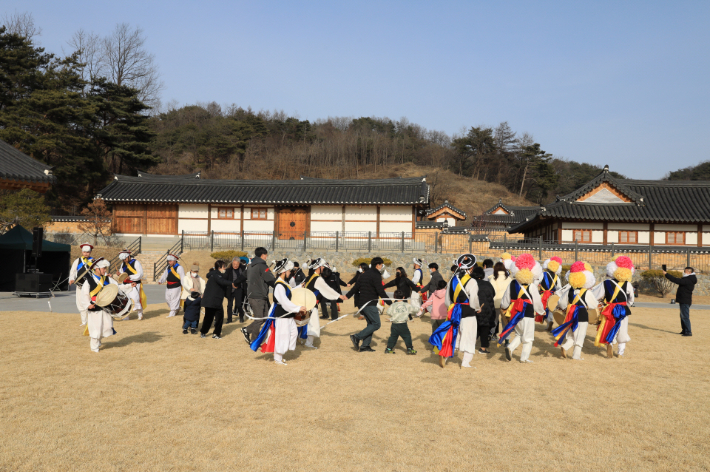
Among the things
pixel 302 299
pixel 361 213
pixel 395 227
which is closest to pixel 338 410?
pixel 302 299

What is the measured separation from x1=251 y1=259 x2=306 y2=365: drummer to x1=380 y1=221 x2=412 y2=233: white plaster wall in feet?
71.1

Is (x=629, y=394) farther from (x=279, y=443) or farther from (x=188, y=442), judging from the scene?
(x=188, y=442)

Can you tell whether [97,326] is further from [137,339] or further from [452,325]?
[452,325]

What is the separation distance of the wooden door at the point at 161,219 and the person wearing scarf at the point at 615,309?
90.8ft

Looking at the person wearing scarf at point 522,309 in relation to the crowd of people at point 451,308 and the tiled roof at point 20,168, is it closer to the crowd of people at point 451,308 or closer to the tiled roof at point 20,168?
the crowd of people at point 451,308

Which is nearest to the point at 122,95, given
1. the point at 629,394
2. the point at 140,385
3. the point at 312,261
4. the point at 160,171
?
the point at 160,171

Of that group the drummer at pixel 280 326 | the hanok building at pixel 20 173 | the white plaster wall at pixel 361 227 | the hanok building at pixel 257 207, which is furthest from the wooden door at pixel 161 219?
the drummer at pixel 280 326

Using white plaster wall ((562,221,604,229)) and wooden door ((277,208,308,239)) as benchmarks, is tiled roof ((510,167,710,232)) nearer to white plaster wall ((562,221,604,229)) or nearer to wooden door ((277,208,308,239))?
white plaster wall ((562,221,604,229))

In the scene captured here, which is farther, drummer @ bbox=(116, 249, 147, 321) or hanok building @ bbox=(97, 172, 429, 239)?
hanok building @ bbox=(97, 172, 429, 239)

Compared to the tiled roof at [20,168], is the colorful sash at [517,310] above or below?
below

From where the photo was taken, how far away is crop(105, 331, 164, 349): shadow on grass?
339 inches

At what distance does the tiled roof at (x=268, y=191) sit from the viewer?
1141 inches

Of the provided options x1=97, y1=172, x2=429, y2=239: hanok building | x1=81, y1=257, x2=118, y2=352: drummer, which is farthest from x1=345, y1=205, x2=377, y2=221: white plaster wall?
x1=81, y1=257, x2=118, y2=352: drummer

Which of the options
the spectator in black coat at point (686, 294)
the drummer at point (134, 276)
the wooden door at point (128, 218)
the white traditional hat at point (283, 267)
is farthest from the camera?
the wooden door at point (128, 218)
